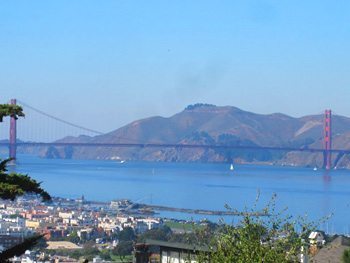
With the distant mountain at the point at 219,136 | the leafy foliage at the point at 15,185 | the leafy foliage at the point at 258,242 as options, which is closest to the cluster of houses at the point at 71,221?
the leafy foliage at the point at 258,242

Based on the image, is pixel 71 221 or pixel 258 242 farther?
pixel 71 221

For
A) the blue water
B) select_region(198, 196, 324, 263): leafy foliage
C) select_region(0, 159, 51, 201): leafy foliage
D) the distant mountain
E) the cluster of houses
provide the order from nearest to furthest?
select_region(0, 159, 51, 201): leafy foliage → select_region(198, 196, 324, 263): leafy foliage → the cluster of houses → the blue water → the distant mountain

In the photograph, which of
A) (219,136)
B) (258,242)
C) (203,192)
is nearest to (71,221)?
(203,192)

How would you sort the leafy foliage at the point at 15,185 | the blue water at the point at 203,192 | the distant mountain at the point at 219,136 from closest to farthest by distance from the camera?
the leafy foliage at the point at 15,185, the blue water at the point at 203,192, the distant mountain at the point at 219,136

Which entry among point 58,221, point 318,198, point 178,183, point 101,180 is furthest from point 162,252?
point 101,180

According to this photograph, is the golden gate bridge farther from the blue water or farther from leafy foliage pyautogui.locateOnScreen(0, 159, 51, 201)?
leafy foliage pyautogui.locateOnScreen(0, 159, 51, 201)

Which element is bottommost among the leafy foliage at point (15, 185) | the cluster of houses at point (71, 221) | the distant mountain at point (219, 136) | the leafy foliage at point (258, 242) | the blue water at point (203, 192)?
the cluster of houses at point (71, 221)

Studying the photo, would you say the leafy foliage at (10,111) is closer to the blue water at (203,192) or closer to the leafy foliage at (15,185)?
the leafy foliage at (15,185)

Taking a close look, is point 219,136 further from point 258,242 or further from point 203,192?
point 258,242

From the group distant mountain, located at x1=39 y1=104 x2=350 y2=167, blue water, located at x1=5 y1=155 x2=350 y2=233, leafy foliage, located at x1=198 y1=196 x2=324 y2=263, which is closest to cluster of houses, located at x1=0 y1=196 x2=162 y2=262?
blue water, located at x1=5 y1=155 x2=350 y2=233
